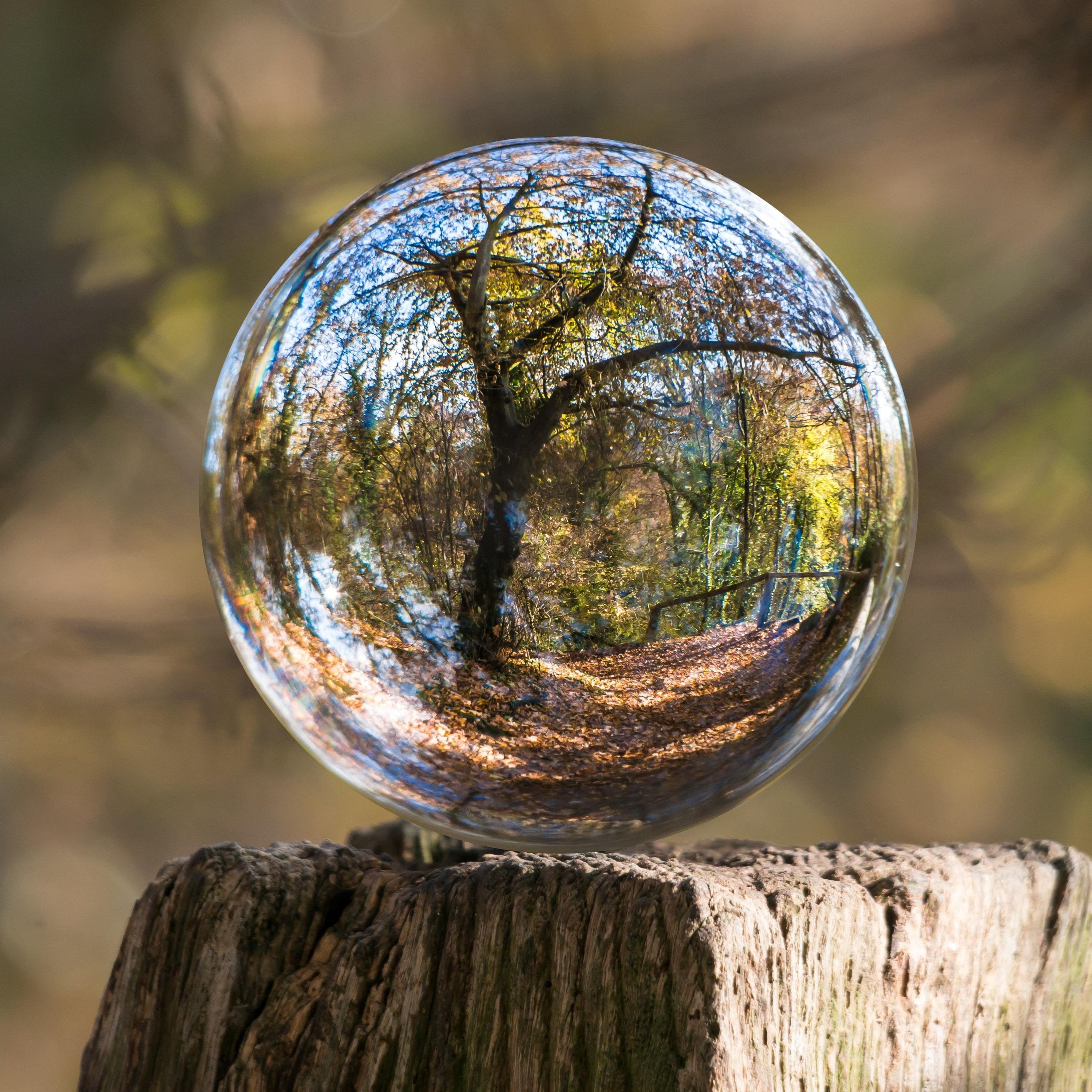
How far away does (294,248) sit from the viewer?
10.1 feet

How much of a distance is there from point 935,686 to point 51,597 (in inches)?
97.6

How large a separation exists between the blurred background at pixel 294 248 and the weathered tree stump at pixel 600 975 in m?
1.65

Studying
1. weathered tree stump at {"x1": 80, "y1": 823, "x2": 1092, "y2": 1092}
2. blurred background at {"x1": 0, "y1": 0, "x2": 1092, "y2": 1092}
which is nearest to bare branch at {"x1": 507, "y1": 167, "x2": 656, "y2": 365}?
weathered tree stump at {"x1": 80, "y1": 823, "x2": 1092, "y2": 1092}

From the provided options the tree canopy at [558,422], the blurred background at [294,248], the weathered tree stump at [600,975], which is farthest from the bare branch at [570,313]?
the blurred background at [294,248]

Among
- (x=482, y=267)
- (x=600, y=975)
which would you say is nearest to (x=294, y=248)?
(x=482, y=267)

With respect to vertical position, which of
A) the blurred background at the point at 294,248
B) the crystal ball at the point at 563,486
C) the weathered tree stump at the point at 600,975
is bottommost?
the weathered tree stump at the point at 600,975

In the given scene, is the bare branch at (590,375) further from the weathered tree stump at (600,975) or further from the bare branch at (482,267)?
the weathered tree stump at (600,975)

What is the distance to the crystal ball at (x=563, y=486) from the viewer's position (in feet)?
3.49

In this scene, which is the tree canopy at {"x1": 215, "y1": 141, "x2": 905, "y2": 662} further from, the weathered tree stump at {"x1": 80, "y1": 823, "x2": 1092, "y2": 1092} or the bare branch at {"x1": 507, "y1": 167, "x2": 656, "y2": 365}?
the weathered tree stump at {"x1": 80, "y1": 823, "x2": 1092, "y2": 1092}

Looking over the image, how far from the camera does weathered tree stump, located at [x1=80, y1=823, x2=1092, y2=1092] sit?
109 cm

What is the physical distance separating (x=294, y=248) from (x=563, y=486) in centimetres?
230

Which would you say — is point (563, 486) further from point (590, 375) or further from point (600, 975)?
point (600, 975)

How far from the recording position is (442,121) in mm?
3029

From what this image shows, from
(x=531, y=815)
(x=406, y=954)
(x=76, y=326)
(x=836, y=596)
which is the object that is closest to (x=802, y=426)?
(x=836, y=596)
